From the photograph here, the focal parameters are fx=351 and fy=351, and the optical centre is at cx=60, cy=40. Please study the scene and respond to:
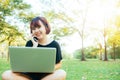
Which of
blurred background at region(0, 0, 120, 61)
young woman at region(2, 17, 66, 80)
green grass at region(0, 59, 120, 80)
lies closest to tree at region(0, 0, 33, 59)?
blurred background at region(0, 0, 120, 61)

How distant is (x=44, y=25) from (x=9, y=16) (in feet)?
21.6

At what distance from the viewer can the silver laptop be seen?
212 centimetres

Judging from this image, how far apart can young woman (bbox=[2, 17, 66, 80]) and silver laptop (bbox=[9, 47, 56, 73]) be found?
68 mm

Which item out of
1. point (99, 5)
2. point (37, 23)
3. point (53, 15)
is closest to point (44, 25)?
point (37, 23)

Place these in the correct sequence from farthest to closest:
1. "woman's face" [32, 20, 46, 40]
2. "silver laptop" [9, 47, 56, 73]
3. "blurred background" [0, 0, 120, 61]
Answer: "blurred background" [0, 0, 120, 61] < "woman's face" [32, 20, 46, 40] < "silver laptop" [9, 47, 56, 73]

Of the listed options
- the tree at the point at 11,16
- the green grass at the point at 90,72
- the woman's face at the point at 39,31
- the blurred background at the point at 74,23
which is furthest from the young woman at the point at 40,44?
the tree at the point at 11,16

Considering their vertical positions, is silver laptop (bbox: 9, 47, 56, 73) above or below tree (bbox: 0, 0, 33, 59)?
below

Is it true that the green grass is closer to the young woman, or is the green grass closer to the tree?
the tree

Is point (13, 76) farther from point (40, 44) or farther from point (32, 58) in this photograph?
point (40, 44)

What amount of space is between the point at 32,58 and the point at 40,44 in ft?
1.04

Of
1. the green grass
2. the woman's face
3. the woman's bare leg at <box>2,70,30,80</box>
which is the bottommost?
the green grass

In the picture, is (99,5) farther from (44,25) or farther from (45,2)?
(44,25)

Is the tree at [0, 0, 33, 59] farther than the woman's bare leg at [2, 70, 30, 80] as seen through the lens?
Yes

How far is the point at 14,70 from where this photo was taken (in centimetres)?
217
